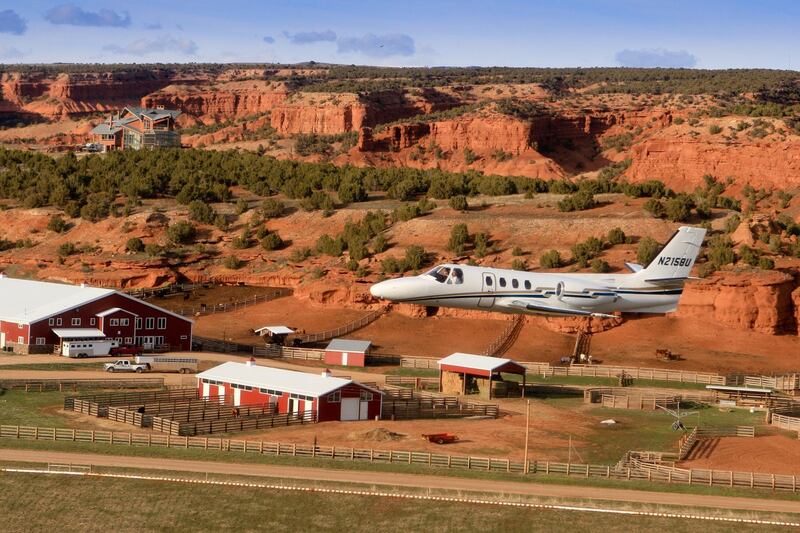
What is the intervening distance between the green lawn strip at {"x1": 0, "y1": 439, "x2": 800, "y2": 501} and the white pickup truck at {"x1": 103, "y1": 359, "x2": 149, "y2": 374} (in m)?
22.1

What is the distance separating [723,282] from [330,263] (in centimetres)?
3449

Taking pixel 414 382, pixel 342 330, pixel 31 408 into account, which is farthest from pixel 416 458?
pixel 342 330

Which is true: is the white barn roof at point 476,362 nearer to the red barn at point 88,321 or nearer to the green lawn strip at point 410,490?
the red barn at point 88,321

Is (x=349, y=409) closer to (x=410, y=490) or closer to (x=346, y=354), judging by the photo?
(x=410, y=490)

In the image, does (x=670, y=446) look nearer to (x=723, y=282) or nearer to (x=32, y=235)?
(x=723, y=282)

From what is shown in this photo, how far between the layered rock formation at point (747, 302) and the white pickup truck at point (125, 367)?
3933cm

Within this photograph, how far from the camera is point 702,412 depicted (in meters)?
76.3

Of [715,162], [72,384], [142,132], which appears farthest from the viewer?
[142,132]

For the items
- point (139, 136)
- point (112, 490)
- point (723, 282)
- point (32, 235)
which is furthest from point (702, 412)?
point (139, 136)

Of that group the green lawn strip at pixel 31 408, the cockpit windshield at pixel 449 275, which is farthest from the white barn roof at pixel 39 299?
the cockpit windshield at pixel 449 275

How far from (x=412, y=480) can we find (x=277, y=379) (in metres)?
18.2

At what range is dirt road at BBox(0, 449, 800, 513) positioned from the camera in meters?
52.6

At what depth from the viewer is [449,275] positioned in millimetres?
67000

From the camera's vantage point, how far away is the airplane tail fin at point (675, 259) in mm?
74625
